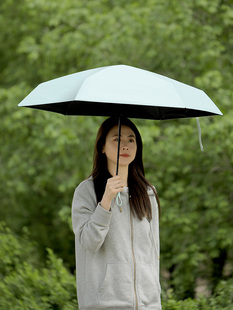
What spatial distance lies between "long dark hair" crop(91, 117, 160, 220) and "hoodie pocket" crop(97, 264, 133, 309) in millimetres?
318

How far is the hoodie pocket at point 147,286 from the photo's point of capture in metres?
2.96

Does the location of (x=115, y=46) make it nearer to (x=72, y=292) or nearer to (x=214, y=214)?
(x=214, y=214)

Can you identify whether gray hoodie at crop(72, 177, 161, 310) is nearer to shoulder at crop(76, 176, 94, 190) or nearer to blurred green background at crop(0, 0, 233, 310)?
shoulder at crop(76, 176, 94, 190)

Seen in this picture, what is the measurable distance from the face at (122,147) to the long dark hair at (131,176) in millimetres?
38

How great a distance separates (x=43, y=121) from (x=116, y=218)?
15.8 ft

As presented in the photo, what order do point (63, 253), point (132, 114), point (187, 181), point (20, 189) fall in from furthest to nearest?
point (63, 253) → point (20, 189) → point (187, 181) → point (132, 114)

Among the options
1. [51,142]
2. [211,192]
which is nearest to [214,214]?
[211,192]

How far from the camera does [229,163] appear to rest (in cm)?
723

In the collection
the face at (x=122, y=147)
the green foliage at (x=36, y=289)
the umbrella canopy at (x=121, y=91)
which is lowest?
the green foliage at (x=36, y=289)

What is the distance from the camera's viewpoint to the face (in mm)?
3186

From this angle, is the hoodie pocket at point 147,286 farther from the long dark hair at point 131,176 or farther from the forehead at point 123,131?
the forehead at point 123,131

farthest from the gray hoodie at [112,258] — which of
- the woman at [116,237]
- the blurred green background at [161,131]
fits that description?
the blurred green background at [161,131]

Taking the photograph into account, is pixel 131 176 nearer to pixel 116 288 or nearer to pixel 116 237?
pixel 116 237

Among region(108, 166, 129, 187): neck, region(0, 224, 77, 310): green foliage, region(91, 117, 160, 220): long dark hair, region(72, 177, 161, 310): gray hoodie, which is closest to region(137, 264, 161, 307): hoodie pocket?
region(72, 177, 161, 310): gray hoodie
